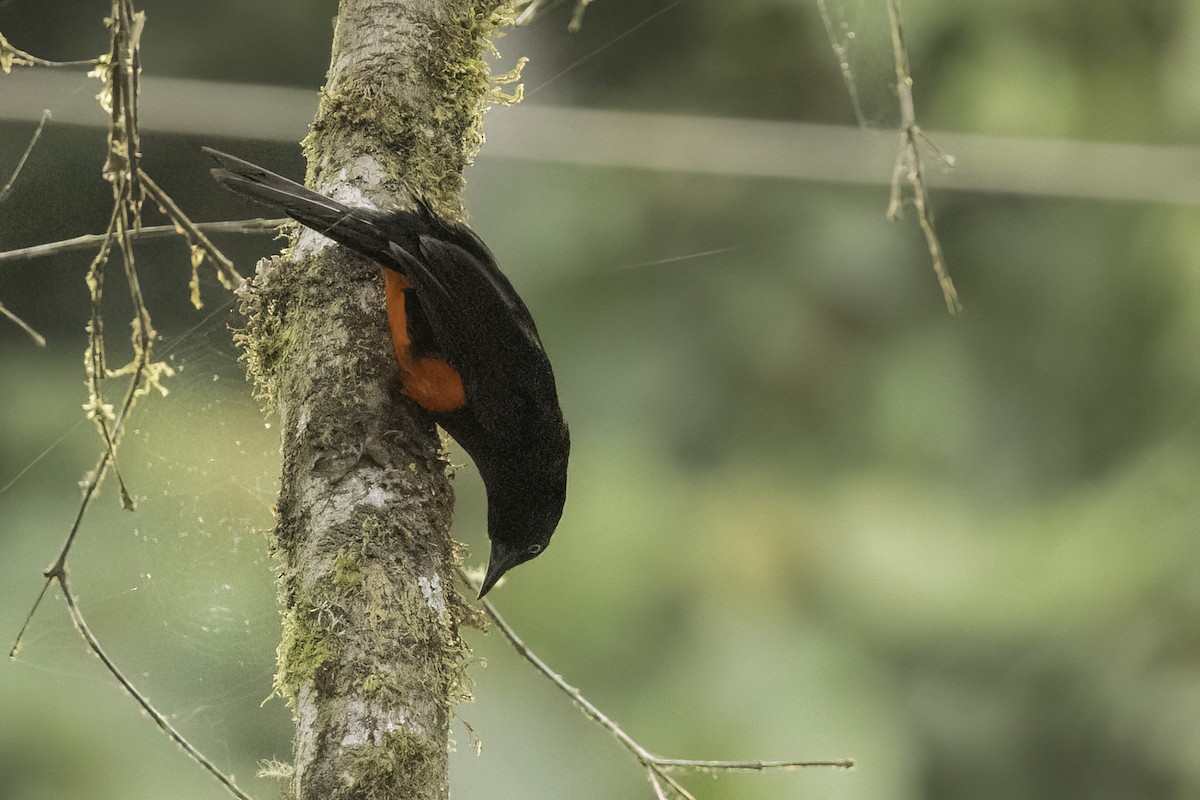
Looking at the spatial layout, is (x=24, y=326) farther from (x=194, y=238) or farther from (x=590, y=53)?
(x=590, y=53)

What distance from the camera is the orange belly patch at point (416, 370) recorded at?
2.21 meters

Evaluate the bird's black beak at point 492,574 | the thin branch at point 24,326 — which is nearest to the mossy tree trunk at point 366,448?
the thin branch at point 24,326

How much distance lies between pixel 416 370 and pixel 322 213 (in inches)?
13.4

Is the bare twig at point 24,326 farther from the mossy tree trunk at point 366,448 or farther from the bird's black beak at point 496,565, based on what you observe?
the bird's black beak at point 496,565

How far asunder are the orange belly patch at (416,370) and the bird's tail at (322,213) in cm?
11

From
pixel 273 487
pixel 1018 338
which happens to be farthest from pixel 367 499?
pixel 1018 338

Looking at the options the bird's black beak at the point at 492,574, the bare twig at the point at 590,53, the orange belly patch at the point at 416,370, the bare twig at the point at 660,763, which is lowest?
the bare twig at the point at 660,763

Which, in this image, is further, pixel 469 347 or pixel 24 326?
pixel 469 347

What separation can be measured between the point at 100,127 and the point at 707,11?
4.71 meters

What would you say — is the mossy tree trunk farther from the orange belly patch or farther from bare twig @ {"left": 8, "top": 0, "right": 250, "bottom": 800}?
bare twig @ {"left": 8, "top": 0, "right": 250, "bottom": 800}

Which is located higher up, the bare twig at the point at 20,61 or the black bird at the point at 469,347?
the bare twig at the point at 20,61

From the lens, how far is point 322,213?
2.19 metres

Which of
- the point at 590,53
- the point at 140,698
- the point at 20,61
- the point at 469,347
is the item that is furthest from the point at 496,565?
the point at 590,53

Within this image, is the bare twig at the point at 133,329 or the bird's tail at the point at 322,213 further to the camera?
the bird's tail at the point at 322,213
